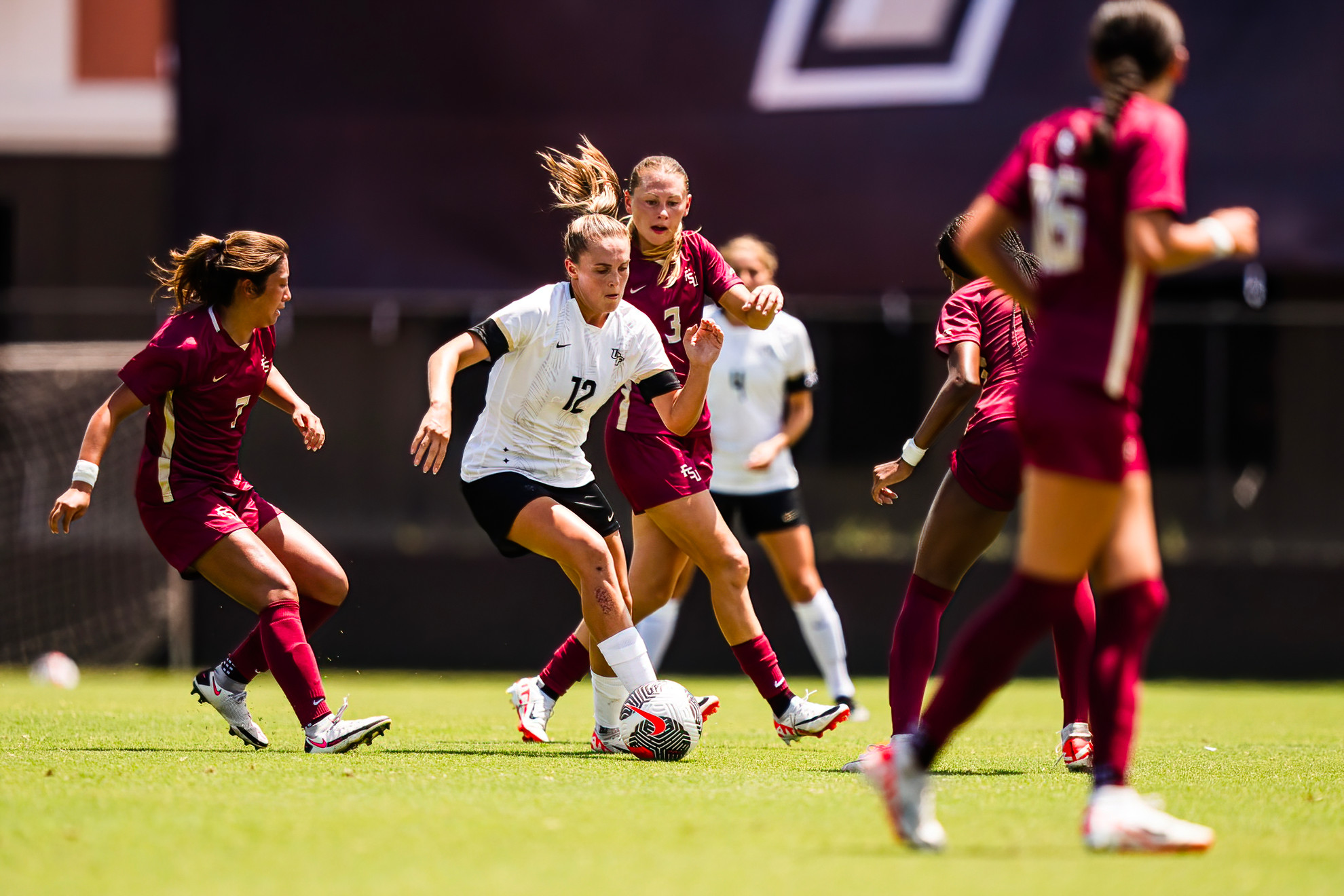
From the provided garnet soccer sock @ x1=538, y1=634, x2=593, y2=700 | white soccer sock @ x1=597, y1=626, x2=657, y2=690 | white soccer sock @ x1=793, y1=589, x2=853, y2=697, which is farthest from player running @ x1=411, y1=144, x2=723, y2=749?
white soccer sock @ x1=793, y1=589, x2=853, y2=697

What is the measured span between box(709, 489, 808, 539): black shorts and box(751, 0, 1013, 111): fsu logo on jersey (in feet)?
16.9

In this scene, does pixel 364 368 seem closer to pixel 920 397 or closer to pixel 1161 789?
pixel 920 397

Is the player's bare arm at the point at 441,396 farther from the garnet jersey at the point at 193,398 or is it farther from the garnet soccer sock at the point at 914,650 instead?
the garnet soccer sock at the point at 914,650

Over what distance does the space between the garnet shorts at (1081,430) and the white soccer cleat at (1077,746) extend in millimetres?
1982

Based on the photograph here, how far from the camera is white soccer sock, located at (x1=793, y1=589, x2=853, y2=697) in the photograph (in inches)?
311

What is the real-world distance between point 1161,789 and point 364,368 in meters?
9.23

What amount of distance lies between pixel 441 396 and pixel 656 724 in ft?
4.54

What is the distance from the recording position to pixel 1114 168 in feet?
11.4

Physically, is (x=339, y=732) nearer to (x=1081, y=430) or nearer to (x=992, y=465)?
(x=992, y=465)

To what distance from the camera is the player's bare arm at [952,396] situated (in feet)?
16.4

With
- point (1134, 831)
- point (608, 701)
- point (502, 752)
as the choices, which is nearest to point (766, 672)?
point (608, 701)

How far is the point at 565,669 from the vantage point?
6.21 metres

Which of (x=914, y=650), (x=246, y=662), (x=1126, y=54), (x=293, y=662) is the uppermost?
(x=1126, y=54)

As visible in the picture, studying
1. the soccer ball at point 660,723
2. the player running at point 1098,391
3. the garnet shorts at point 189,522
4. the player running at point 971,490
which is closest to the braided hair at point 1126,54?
the player running at point 1098,391
